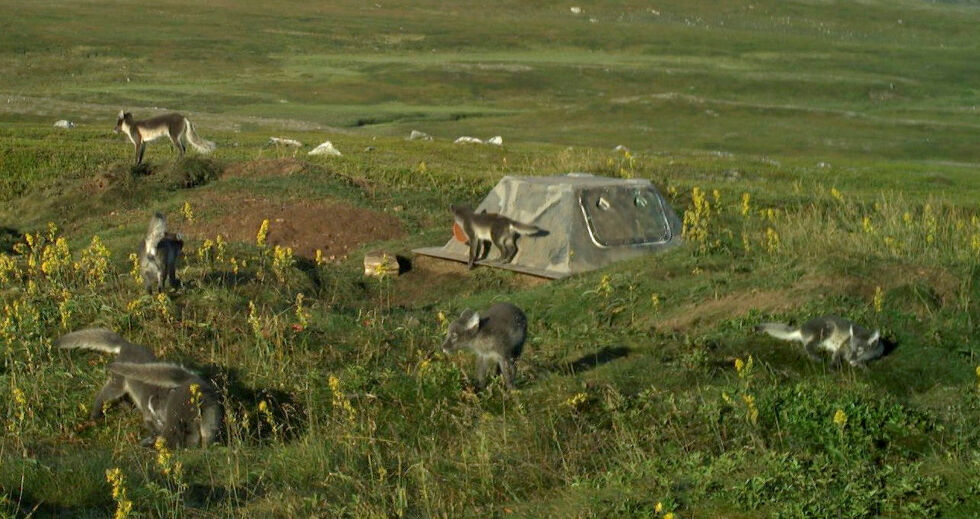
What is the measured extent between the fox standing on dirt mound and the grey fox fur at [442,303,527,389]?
2007cm

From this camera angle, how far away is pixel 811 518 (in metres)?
8.11

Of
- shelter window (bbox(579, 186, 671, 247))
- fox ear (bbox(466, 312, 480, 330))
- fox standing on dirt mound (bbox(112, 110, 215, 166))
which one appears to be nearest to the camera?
fox ear (bbox(466, 312, 480, 330))

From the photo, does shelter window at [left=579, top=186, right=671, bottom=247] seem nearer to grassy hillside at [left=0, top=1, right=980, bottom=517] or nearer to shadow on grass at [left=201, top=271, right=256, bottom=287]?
grassy hillside at [left=0, top=1, right=980, bottom=517]

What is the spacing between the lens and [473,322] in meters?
11.8

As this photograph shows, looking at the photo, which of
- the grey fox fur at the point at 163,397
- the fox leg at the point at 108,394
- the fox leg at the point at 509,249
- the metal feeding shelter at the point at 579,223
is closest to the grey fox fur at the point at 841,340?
the grey fox fur at the point at 163,397

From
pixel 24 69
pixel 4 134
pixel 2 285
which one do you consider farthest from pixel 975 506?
pixel 24 69

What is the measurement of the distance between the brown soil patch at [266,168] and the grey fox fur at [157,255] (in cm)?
1367

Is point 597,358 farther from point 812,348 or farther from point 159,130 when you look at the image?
point 159,130

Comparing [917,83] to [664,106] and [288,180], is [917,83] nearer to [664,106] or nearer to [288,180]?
[664,106]

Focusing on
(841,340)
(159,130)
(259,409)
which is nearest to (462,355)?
(259,409)

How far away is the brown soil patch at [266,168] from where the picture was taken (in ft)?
95.3

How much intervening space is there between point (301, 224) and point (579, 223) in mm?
6372

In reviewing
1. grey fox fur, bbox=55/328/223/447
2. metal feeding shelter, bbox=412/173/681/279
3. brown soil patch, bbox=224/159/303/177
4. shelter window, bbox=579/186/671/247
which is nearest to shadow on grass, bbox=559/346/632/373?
grey fox fur, bbox=55/328/223/447

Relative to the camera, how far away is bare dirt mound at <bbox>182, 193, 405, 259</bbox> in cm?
2456
